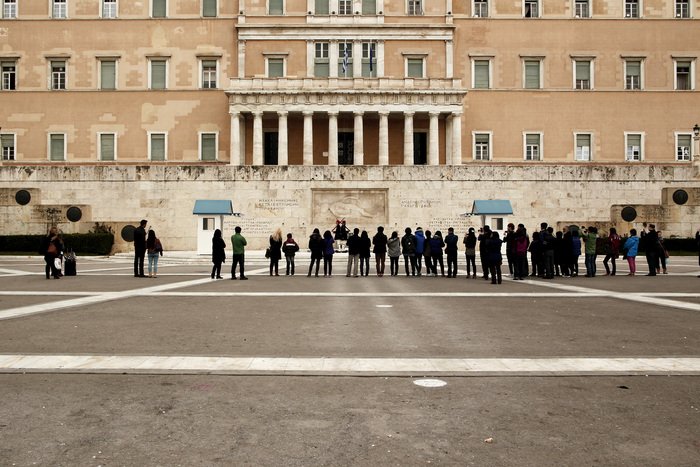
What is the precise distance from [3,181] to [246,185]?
15694 mm

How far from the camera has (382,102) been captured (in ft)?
158

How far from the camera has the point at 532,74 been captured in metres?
52.4

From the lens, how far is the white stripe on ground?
22.3 ft

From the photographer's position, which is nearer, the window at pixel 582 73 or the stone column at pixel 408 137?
the stone column at pixel 408 137

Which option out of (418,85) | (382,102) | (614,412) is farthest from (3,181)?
(614,412)

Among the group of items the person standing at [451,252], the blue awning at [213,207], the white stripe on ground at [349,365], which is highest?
the blue awning at [213,207]

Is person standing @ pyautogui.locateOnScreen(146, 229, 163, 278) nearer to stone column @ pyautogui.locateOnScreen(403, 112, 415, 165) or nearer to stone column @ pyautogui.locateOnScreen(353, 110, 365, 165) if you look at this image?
stone column @ pyautogui.locateOnScreen(353, 110, 365, 165)

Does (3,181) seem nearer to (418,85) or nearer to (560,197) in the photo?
(418,85)

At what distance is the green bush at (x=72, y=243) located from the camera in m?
33.2

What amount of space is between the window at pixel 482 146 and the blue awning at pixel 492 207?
19872 millimetres

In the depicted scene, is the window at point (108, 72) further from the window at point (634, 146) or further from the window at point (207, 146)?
the window at point (634, 146)

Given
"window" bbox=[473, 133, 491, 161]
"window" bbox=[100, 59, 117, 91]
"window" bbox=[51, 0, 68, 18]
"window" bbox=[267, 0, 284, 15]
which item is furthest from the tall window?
"window" bbox=[51, 0, 68, 18]

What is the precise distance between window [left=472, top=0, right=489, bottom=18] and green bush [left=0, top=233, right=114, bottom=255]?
35896 mm

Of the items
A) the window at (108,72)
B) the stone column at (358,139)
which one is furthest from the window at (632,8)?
the window at (108,72)
